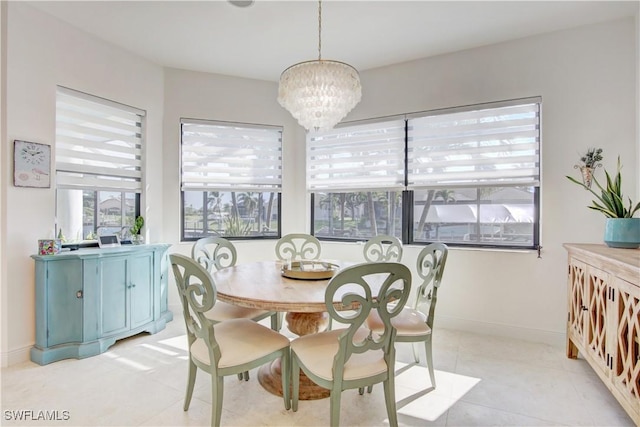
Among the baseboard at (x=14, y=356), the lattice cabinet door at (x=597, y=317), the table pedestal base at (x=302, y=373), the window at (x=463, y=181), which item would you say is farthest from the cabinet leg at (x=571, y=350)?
the baseboard at (x=14, y=356)

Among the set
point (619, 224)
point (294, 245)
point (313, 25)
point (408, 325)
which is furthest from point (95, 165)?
point (619, 224)

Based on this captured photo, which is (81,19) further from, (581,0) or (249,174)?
(581,0)

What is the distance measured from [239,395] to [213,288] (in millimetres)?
929

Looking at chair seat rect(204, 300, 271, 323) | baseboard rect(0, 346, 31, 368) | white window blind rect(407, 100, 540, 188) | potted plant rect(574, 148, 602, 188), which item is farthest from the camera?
white window blind rect(407, 100, 540, 188)

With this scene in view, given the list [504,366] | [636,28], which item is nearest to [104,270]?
[504,366]

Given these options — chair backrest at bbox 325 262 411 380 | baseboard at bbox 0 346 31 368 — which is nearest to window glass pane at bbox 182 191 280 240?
baseboard at bbox 0 346 31 368

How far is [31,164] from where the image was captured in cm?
259

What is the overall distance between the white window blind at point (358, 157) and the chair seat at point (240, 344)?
2.23 metres

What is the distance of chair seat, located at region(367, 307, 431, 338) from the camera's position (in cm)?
204

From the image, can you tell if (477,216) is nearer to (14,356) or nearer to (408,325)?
(408,325)

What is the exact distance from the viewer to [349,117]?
150 inches

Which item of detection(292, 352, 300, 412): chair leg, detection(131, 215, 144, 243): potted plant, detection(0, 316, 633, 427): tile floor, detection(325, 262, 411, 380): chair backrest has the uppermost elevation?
detection(131, 215, 144, 243): potted plant

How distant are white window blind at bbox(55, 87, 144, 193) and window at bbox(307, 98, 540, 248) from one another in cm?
228

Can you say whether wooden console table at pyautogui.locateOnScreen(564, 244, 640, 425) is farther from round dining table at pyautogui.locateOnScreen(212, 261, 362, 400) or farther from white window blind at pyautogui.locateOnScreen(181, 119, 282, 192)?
white window blind at pyautogui.locateOnScreen(181, 119, 282, 192)
